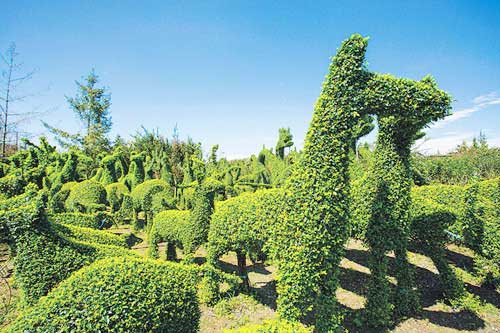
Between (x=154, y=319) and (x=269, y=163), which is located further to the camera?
(x=269, y=163)

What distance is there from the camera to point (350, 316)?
579 centimetres

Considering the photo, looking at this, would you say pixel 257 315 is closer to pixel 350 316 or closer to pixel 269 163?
pixel 350 316

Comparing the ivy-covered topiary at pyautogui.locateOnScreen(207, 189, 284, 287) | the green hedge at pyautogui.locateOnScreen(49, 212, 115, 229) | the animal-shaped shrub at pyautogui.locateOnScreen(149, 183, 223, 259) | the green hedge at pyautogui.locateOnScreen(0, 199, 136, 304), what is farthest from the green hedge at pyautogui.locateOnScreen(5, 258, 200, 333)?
the green hedge at pyautogui.locateOnScreen(49, 212, 115, 229)

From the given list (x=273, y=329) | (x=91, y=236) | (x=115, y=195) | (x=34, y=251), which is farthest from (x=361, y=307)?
(x=115, y=195)

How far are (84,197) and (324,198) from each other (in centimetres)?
868

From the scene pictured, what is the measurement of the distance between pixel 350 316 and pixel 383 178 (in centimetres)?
318

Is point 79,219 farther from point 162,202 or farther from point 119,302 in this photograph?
point 119,302

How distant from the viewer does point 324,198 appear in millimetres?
3992

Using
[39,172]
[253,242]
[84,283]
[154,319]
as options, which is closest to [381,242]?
[253,242]

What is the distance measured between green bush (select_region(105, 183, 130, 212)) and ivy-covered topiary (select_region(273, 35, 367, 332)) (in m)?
8.98

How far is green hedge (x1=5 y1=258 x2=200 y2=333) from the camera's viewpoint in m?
2.65

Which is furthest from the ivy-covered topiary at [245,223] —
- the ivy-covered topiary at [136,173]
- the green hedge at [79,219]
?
the ivy-covered topiary at [136,173]

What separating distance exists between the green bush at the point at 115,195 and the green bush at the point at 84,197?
147 centimetres

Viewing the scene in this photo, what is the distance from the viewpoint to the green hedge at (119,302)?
265 centimetres
